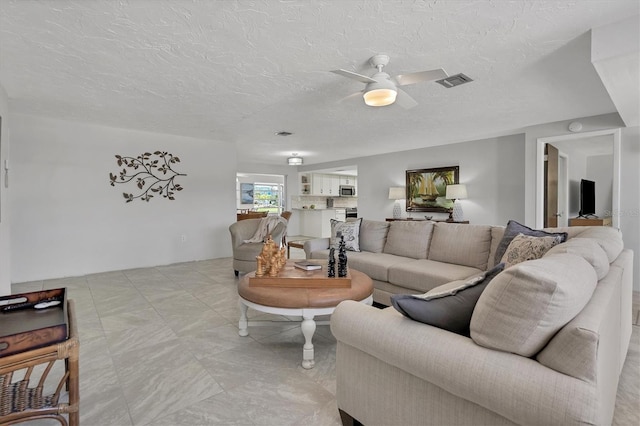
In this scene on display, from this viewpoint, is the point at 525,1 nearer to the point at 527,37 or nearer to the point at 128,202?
the point at 527,37

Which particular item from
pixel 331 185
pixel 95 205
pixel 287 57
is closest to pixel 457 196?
pixel 287 57

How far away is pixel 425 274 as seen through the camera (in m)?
2.80

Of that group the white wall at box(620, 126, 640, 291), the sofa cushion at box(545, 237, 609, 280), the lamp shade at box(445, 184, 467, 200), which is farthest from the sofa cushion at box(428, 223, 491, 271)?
the lamp shade at box(445, 184, 467, 200)

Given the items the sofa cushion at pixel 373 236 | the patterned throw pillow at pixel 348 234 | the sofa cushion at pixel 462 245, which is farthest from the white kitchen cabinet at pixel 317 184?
the sofa cushion at pixel 462 245

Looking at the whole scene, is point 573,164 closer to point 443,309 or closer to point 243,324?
point 443,309

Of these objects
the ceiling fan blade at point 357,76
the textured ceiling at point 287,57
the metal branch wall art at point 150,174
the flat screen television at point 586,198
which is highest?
the textured ceiling at point 287,57

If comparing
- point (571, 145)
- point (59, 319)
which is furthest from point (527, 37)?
point (571, 145)

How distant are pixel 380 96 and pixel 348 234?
1816 millimetres

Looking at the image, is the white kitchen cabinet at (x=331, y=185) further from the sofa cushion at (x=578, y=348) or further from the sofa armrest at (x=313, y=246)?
the sofa cushion at (x=578, y=348)

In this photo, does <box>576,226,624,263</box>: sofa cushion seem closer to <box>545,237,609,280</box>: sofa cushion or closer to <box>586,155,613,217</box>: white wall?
<box>545,237,609,280</box>: sofa cushion

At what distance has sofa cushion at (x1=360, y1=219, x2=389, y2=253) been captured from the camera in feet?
12.6

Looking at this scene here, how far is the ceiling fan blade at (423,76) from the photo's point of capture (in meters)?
2.27

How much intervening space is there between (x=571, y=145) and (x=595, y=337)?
6367 millimetres

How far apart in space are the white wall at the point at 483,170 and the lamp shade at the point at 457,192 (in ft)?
0.94
